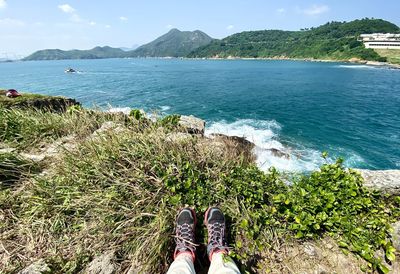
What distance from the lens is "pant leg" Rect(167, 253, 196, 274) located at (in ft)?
8.86

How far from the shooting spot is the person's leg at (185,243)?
2.77 metres

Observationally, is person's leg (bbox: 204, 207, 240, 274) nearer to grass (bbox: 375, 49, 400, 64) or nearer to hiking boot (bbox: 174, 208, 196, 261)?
hiking boot (bbox: 174, 208, 196, 261)

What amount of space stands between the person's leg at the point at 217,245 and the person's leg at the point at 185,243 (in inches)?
9.7

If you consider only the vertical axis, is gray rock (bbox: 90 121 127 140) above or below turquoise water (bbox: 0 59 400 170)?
above

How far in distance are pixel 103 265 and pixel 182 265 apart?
1.05 metres

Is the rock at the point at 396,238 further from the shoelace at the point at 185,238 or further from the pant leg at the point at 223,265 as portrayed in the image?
the shoelace at the point at 185,238

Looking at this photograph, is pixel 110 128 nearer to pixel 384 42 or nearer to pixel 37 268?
pixel 37 268

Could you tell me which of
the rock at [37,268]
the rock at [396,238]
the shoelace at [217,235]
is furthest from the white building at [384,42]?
the rock at [37,268]

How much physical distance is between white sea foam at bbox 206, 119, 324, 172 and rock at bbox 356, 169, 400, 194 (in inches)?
167

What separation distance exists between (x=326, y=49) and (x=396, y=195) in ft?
511

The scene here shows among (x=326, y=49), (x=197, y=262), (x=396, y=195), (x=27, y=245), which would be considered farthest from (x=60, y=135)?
(x=326, y=49)

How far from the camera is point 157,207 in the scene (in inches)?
136

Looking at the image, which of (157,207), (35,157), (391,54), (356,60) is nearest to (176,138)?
(157,207)

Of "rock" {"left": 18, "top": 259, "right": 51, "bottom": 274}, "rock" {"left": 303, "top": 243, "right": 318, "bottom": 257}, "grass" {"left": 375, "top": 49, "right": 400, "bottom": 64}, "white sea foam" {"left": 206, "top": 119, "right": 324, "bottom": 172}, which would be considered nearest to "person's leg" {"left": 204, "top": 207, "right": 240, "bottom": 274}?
"rock" {"left": 303, "top": 243, "right": 318, "bottom": 257}
